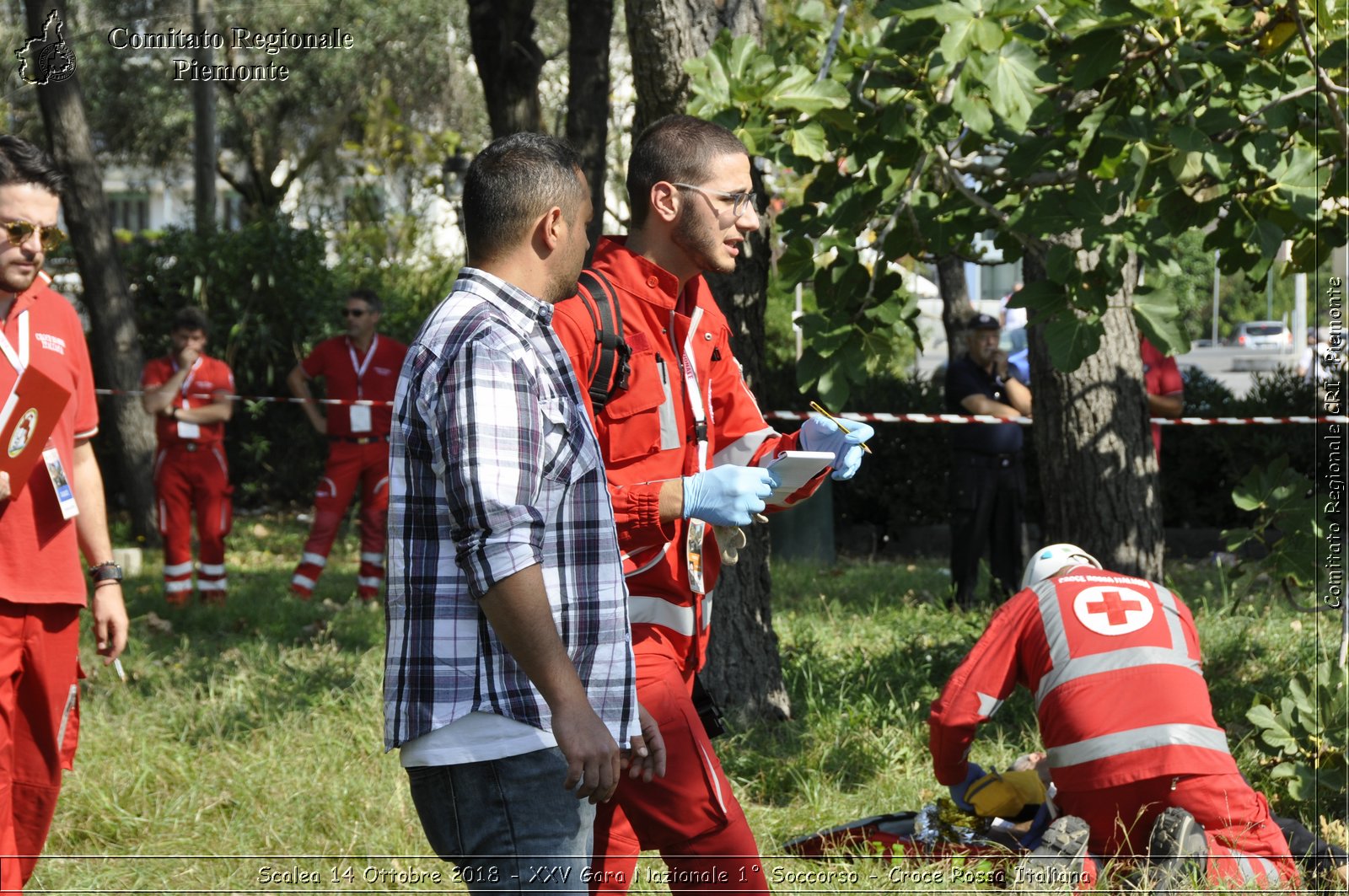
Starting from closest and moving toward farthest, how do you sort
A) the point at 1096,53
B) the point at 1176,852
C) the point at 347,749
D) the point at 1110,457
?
the point at 1176,852
the point at 1096,53
the point at 347,749
the point at 1110,457

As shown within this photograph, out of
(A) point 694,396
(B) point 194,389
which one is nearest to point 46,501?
(A) point 694,396

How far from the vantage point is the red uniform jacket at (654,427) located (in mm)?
2967

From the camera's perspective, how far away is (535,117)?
8.66 metres

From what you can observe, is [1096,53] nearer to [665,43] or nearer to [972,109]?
[972,109]

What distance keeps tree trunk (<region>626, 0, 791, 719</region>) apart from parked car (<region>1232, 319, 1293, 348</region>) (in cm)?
4571

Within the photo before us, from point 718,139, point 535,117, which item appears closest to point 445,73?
point 535,117

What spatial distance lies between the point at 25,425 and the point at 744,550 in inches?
113

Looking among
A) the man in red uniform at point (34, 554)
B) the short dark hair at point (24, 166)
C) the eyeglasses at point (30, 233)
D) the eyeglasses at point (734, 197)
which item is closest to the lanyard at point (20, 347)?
the man in red uniform at point (34, 554)

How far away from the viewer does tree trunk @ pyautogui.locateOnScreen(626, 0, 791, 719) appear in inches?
211

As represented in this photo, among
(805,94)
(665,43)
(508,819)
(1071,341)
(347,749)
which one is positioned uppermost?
(665,43)

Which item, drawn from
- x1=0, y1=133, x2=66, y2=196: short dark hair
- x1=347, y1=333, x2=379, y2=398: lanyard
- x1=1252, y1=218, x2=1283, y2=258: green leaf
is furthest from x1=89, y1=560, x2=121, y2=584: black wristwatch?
x1=347, y1=333, x2=379, y2=398: lanyard

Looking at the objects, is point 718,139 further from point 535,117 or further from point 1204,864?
point 535,117

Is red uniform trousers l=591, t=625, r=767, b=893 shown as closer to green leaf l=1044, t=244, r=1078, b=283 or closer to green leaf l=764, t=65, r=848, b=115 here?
green leaf l=764, t=65, r=848, b=115

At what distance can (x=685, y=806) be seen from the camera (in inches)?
116
